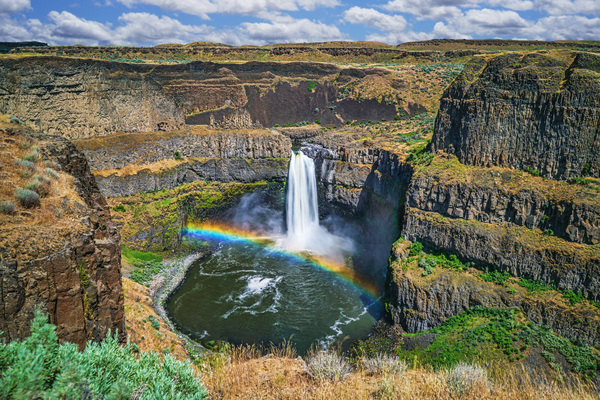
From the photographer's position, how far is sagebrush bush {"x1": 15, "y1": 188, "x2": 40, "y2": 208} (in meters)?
12.3

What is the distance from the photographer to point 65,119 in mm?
47938

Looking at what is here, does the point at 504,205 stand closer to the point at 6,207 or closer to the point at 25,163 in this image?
the point at 25,163

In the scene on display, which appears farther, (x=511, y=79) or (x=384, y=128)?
(x=384, y=128)

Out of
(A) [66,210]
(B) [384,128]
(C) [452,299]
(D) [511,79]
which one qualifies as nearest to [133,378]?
(A) [66,210]

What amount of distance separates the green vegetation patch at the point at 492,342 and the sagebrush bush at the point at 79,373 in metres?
18.3

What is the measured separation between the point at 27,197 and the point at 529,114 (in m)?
32.7

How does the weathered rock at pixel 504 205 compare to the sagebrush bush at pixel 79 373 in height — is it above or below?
below

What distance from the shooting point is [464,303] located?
30094 mm

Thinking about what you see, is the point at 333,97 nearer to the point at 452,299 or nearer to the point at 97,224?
the point at 452,299

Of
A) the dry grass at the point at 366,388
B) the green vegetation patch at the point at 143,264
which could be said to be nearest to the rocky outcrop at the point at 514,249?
the dry grass at the point at 366,388

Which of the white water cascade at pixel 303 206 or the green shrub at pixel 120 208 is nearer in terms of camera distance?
the green shrub at pixel 120 208

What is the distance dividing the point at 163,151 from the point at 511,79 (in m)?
37.0

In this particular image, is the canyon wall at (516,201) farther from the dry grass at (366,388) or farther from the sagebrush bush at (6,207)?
the sagebrush bush at (6,207)

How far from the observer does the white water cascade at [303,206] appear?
173ft
